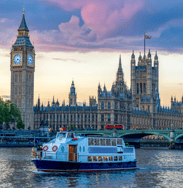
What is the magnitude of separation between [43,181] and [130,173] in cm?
1097

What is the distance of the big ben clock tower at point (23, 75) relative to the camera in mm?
155875

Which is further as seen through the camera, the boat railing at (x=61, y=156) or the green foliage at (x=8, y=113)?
the green foliage at (x=8, y=113)

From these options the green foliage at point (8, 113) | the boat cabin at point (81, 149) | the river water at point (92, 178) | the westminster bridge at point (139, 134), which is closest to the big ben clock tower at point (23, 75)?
the green foliage at point (8, 113)

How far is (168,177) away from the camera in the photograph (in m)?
53.0

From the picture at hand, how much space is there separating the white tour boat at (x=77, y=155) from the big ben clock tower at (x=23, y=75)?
334ft

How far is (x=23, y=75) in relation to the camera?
156 m

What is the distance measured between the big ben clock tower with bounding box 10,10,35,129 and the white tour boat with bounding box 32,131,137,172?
102 metres

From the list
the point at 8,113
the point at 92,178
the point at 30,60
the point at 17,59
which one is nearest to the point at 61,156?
the point at 92,178

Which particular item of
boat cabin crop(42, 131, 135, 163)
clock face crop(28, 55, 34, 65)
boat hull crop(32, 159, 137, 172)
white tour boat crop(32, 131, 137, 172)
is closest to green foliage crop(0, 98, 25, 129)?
clock face crop(28, 55, 34, 65)

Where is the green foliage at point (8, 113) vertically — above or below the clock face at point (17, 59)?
below

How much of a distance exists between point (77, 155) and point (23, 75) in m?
106

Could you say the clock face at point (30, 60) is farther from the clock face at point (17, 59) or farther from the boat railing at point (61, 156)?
the boat railing at point (61, 156)

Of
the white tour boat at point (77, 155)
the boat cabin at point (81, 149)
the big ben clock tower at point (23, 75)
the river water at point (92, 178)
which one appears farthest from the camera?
the big ben clock tower at point (23, 75)

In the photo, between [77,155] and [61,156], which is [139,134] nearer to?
[77,155]
